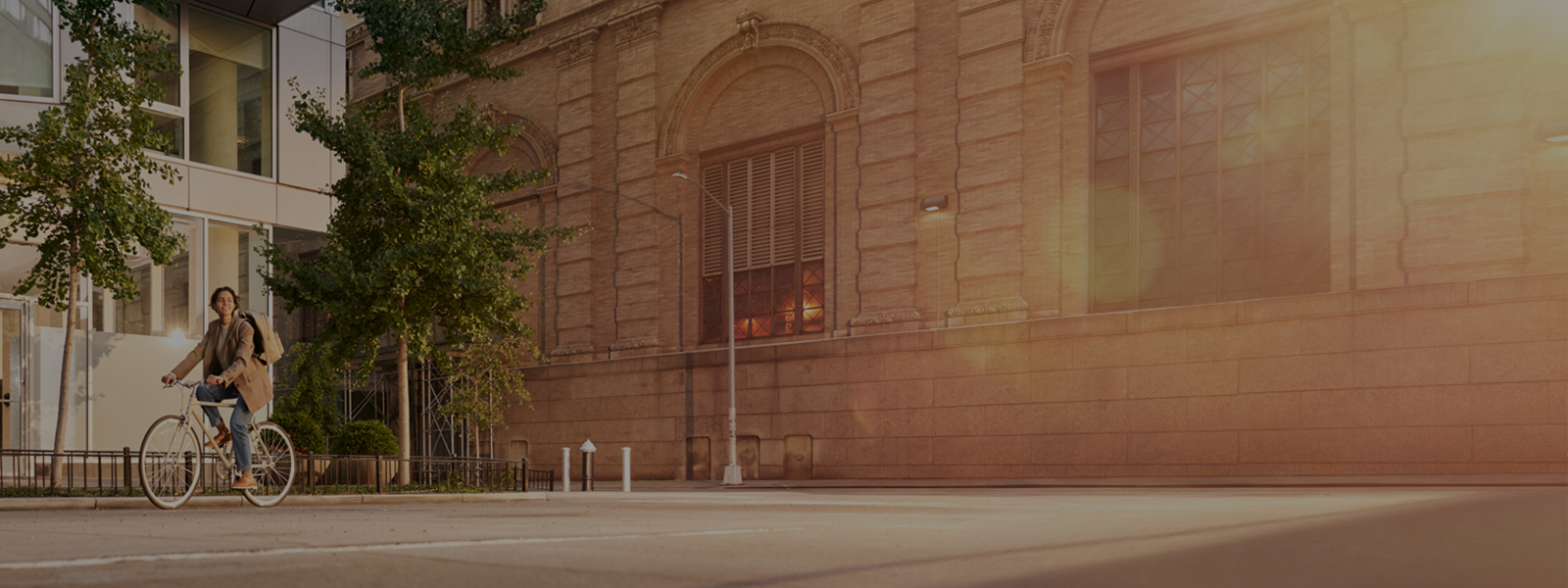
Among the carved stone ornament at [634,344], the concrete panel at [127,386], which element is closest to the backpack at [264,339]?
the concrete panel at [127,386]

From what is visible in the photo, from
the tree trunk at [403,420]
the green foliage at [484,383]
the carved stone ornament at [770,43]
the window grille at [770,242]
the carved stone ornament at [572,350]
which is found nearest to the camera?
the tree trunk at [403,420]

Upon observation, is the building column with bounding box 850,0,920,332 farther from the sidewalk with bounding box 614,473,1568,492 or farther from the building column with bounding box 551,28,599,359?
the building column with bounding box 551,28,599,359

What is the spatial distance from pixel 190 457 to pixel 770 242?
79.7 feet

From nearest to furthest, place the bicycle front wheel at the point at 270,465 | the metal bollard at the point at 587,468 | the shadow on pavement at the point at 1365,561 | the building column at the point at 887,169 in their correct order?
1. the shadow on pavement at the point at 1365,561
2. the bicycle front wheel at the point at 270,465
3. the metal bollard at the point at 587,468
4. the building column at the point at 887,169

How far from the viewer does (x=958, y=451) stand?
90.6 ft

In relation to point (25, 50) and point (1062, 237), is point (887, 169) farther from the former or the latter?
point (25, 50)

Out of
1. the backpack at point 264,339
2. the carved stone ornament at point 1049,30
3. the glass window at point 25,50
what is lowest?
the backpack at point 264,339

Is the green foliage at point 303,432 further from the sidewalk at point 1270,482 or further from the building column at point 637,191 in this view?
the building column at point 637,191

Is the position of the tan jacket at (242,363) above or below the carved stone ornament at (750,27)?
below

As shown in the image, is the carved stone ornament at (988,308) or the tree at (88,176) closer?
the tree at (88,176)

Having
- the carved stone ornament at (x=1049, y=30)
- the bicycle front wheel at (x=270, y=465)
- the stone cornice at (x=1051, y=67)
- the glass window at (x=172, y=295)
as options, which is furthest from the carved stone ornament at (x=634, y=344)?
the bicycle front wheel at (x=270, y=465)

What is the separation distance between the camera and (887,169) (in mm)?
30469

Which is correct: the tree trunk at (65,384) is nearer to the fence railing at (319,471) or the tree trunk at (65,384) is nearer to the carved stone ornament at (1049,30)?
the fence railing at (319,471)

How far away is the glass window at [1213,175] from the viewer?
81.7 feet
